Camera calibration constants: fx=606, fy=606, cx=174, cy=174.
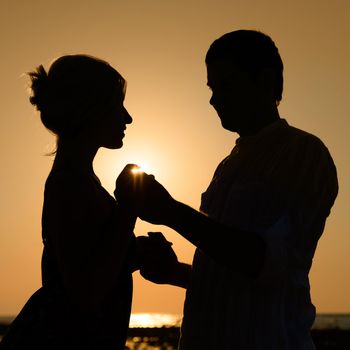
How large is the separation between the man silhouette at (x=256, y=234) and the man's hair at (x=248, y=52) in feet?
1.30

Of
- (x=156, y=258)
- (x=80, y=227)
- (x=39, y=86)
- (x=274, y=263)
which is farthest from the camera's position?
(x=39, y=86)

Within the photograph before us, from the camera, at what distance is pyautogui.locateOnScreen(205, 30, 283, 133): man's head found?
3.57 m

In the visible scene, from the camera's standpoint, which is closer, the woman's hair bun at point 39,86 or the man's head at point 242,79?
the man's head at point 242,79

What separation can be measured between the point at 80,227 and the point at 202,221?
839 millimetres

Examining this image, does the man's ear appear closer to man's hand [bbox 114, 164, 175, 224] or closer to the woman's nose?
the woman's nose

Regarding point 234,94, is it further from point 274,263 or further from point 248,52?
point 274,263

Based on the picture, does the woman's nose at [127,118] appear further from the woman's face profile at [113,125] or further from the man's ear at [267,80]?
the man's ear at [267,80]

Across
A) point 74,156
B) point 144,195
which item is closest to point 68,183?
point 74,156

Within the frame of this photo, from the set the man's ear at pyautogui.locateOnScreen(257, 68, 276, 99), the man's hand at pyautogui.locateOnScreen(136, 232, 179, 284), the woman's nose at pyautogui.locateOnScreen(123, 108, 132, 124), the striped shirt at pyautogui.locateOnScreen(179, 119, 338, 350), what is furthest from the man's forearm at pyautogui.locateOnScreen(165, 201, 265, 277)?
the woman's nose at pyautogui.locateOnScreen(123, 108, 132, 124)

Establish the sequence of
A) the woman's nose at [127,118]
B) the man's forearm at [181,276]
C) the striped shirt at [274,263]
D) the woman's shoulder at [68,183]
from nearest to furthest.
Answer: the striped shirt at [274,263] → the woman's shoulder at [68,183] → the man's forearm at [181,276] → the woman's nose at [127,118]

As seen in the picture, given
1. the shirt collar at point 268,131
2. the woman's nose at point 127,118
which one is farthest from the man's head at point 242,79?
the woman's nose at point 127,118

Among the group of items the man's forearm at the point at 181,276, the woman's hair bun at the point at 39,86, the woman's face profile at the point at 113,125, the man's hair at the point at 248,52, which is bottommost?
the man's forearm at the point at 181,276

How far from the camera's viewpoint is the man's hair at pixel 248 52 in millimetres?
3596

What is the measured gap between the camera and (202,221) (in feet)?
8.77
